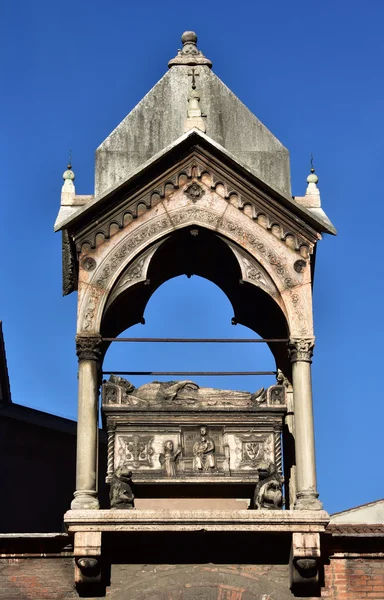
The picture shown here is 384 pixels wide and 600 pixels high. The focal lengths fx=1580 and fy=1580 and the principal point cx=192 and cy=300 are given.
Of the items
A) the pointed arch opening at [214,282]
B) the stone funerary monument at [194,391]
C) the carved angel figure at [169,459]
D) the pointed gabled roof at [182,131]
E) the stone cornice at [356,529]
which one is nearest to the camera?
the stone funerary monument at [194,391]

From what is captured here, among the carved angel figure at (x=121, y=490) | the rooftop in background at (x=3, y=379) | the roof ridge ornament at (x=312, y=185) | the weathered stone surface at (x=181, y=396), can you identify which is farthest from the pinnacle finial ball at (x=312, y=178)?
the rooftop in background at (x=3, y=379)

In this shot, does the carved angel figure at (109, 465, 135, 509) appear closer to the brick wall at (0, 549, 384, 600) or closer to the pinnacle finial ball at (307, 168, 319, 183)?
the brick wall at (0, 549, 384, 600)

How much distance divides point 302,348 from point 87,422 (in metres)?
2.95

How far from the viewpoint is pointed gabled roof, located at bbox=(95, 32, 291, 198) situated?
2173cm

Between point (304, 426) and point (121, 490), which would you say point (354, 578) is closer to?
point (304, 426)

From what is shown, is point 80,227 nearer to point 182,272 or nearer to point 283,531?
point 182,272

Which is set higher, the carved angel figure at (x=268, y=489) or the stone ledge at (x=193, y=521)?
the carved angel figure at (x=268, y=489)

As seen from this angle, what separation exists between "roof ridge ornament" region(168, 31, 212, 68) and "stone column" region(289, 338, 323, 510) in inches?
184

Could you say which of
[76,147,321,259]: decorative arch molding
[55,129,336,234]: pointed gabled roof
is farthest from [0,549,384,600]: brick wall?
[55,129,336,234]: pointed gabled roof

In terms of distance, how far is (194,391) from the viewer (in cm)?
2080

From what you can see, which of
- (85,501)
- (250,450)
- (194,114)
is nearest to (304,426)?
(250,450)

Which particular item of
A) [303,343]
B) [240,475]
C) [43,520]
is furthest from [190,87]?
[43,520]

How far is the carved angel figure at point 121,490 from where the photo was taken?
64.9ft

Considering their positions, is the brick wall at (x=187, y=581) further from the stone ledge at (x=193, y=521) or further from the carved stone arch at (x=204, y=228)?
the carved stone arch at (x=204, y=228)
